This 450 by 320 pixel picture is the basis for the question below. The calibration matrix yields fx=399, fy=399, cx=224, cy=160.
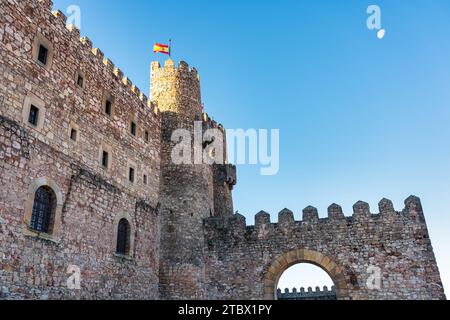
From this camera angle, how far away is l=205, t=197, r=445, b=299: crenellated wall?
47.5 ft

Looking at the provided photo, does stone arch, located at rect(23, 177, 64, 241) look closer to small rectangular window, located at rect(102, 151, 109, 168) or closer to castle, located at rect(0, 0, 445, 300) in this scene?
castle, located at rect(0, 0, 445, 300)

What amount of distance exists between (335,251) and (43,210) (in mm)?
10499

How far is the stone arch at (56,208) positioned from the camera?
10102mm

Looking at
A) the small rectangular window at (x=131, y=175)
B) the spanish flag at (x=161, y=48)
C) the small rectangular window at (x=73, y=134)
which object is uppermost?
the spanish flag at (x=161, y=48)

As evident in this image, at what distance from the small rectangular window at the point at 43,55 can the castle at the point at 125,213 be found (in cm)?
4

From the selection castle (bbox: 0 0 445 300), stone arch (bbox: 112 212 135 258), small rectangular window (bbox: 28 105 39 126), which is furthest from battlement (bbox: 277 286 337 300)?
small rectangular window (bbox: 28 105 39 126)

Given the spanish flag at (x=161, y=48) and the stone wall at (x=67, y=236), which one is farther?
the spanish flag at (x=161, y=48)

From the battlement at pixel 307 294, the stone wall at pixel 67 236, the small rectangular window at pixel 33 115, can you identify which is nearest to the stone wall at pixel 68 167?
the stone wall at pixel 67 236

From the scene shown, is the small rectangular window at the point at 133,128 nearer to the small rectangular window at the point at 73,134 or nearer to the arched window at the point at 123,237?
the small rectangular window at the point at 73,134

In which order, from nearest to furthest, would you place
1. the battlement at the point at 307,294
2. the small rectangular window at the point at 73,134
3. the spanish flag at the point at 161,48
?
the small rectangular window at the point at 73,134, the spanish flag at the point at 161,48, the battlement at the point at 307,294

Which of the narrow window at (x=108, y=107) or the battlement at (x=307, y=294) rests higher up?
the narrow window at (x=108, y=107)

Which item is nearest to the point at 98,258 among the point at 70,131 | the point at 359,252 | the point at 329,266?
the point at 70,131

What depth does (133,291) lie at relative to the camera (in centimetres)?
1370

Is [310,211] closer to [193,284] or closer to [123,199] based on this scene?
[193,284]
